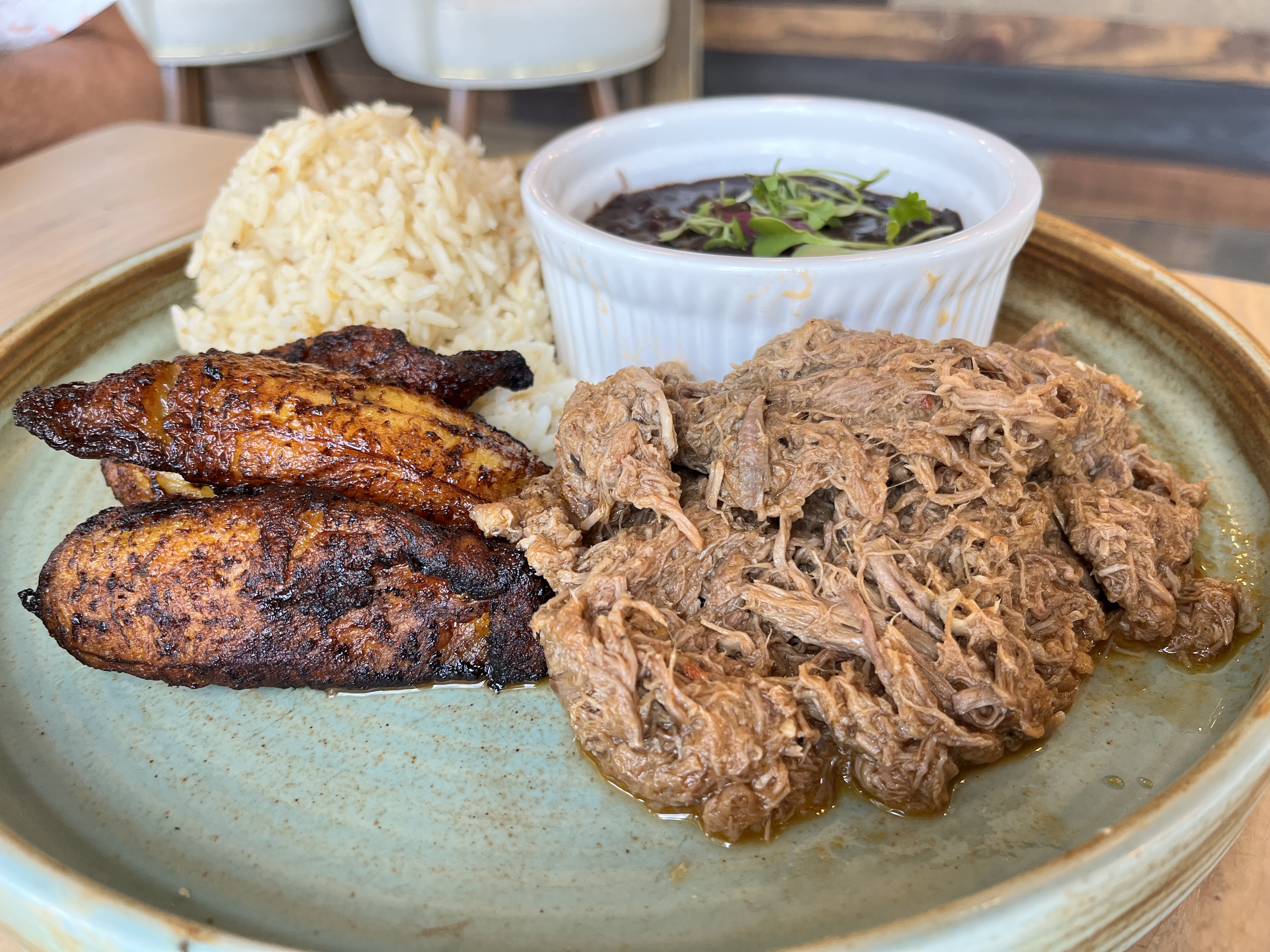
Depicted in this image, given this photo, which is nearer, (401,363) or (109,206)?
(401,363)

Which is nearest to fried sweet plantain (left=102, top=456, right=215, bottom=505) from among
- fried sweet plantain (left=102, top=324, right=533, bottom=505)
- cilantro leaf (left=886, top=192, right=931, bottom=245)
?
fried sweet plantain (left=102, top=324, right=533, bottom=505)

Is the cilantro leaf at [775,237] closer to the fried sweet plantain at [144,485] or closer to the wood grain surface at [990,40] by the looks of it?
the fried sweet plantain at [144,485]

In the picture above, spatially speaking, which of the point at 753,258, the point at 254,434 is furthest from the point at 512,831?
the point at 753,258

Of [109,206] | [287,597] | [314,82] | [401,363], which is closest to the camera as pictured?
[287,597]

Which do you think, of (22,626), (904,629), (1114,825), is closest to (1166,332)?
(904,629)

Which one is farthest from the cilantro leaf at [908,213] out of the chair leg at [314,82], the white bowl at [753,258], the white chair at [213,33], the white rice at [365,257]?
the chair leg at [314,82]

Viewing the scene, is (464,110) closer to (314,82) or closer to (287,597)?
(314,82)

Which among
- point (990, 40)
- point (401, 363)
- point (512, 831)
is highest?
point (401, 363)
